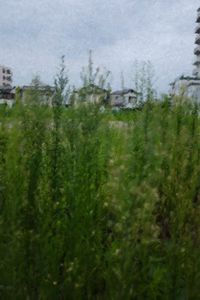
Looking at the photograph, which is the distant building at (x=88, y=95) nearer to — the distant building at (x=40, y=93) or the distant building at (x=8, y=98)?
the distant building at (x=40, y=93)

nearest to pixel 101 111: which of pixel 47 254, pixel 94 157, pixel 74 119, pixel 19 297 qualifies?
pixel 74 119

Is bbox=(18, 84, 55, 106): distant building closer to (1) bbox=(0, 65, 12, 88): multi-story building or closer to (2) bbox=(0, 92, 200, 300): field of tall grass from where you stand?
(2) bbox=(0, 92, 200, 300): field of tall grass

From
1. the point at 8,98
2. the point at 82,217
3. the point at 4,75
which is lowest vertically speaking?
the point at 82,217

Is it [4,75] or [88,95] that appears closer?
[88,95]

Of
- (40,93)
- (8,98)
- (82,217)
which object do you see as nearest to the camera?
(82,217)

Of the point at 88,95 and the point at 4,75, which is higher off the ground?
the point at 4,75

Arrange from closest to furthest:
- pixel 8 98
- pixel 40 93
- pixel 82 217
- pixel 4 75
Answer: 1. pixel 82 217
2. pixel 40 93
3. pixel 8 98
4. pixel 4 75

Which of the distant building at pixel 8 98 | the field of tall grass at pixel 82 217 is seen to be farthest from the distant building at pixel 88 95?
the distant building at pixel 8 98

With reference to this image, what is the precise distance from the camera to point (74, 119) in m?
3.67

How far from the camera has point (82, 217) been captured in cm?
305

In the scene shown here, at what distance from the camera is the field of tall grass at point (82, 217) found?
248 cm

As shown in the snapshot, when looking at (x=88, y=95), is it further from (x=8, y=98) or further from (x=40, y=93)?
(x=8, y=98)

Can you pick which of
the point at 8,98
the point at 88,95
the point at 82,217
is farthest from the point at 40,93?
the point at 8,98

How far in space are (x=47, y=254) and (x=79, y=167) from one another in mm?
577
